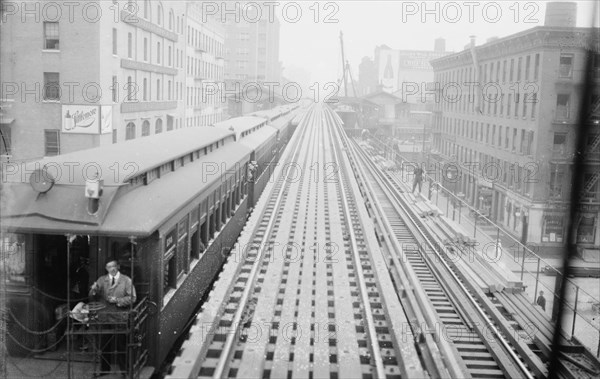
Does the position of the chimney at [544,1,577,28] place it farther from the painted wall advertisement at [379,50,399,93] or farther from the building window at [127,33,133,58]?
the painted wall advertisement at [379,50,399,93]

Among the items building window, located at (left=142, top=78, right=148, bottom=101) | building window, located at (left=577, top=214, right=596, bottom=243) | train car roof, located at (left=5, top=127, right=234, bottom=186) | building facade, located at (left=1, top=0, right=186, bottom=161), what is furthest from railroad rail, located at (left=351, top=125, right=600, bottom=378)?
building window, located at (left=142, top=78, right=148, bottom=101)

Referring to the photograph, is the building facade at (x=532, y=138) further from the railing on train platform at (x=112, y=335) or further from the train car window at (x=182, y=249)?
the railing on train platform at (x=112, y=335)

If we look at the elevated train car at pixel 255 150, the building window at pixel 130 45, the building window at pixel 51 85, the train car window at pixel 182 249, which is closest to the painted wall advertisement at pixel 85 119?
the building window at pixel 51 85

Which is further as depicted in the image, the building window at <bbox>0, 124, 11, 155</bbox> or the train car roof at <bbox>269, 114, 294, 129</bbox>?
the train car roof at <bbox>269, 114, 294, 129</bbox>

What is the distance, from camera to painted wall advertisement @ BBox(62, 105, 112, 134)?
28297mm

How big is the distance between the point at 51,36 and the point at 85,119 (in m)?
4.19

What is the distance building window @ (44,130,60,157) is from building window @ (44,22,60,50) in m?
4.05

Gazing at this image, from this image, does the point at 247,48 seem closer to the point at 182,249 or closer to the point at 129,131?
the point at 129,131

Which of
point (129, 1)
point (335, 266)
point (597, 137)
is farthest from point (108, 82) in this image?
point (597, 137)

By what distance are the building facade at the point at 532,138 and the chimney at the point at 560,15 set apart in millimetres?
1044

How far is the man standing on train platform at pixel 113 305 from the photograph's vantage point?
21.9 ft

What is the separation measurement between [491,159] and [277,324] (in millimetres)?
34076

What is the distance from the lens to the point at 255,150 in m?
17.6

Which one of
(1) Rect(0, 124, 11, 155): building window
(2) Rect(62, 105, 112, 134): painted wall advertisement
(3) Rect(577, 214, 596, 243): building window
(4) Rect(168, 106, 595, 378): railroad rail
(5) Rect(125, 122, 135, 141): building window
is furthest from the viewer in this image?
Result: (5) Rect(125, 122, 135, 141): building window
